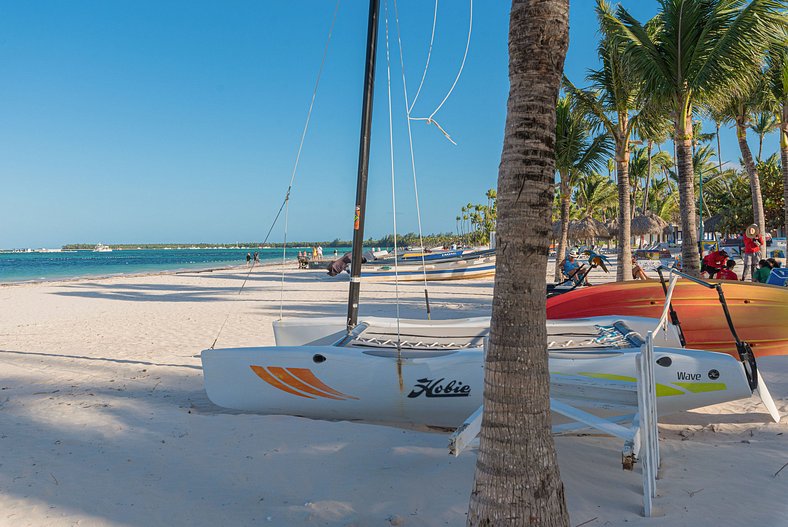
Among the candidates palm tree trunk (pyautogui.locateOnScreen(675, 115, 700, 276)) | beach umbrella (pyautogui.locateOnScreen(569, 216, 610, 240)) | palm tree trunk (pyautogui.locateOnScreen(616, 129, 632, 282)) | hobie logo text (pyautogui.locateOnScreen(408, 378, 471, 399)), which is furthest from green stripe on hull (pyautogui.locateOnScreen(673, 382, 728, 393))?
beach umbrella (pyautogui.locateOnScreen(569, 216, 610, 240))

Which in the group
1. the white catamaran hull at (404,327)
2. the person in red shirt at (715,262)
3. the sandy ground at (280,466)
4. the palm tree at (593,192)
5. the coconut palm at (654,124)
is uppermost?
the palm tree at (593,192)

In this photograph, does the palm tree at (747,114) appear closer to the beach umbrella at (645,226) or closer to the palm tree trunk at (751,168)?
the palm tree trunk at (751,168)

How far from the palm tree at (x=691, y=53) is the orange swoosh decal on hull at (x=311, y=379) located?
Answer: 8.49 meters

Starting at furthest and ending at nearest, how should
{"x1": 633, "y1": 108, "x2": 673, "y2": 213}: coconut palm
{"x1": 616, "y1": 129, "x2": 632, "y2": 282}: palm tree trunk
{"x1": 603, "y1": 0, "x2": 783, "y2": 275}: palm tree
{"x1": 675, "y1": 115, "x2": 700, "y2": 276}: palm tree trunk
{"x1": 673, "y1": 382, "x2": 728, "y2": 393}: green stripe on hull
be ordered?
{"x1": 616, "y1": 129, "x2": 632, "y2": 282}: palm tree trunk < {"x1": 633, "y1": 108, "x2": 673, "y2": 213}: coconut palm < {"x1": 675, "y1": 115, "x2": 700, "y2": 276}: palm tree trunk < {"x1": 603, "y1": 0, "x2": 783, "y2": 275}: palm tree < {"x1": 673, "y1": 382, "x2": 728, "y2": 393}: green stripe on hull

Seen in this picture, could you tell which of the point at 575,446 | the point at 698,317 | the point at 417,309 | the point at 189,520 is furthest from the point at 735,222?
the point at 189,520

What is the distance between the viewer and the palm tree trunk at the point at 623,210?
586 inches

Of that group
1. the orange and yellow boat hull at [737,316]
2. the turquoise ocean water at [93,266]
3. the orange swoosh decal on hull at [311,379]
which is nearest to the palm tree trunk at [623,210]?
the orange and yellow boat hull at [737,316]

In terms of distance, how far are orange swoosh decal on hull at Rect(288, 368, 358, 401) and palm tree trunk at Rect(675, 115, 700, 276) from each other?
27.8ft

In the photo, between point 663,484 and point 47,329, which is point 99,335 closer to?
point 47,329

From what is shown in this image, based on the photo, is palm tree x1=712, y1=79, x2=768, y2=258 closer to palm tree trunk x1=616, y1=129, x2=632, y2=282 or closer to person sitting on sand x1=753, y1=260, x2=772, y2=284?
palm tree trunk x1=616, y1=129, x2=632, y2=282

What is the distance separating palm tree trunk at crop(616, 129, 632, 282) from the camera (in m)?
14.9

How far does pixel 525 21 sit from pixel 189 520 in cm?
347

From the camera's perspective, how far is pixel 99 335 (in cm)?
1087

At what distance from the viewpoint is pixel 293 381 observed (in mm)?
5152
